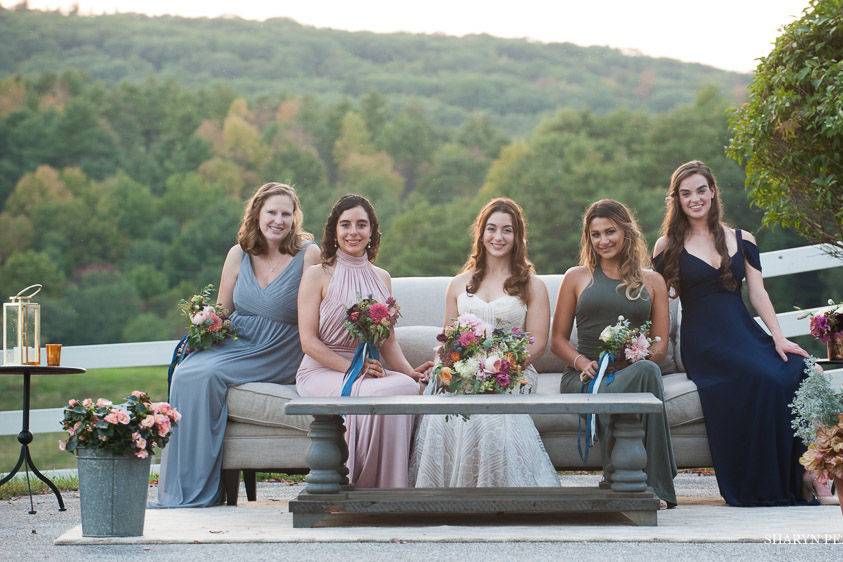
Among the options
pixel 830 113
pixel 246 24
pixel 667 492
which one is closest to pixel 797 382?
pixel 667 492

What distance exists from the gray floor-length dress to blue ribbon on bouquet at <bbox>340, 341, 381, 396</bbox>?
0.54 m

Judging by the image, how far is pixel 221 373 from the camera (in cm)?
592

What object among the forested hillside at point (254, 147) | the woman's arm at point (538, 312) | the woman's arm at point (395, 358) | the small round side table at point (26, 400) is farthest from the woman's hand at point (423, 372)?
the forested hillside at point (254, 147)

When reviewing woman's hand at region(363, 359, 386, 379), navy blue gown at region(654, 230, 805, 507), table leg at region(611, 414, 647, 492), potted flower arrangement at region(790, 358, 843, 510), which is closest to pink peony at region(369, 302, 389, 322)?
woman's hand at region(363, 359, 386, 379)

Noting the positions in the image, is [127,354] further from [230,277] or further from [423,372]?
[423,372]

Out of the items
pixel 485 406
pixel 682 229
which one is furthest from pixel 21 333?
pixel 682 229

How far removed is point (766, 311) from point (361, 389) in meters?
2.12

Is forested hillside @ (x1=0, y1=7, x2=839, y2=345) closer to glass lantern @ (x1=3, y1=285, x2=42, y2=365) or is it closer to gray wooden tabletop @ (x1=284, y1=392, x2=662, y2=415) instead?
glass lantern @ (x1=3, y1=285, x2=42, y2=365)

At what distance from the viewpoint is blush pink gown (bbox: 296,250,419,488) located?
565 centimetres

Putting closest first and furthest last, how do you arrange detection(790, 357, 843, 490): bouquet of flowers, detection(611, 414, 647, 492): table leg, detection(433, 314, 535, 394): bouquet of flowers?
detection(790, 357, 843, 490): bouquet of flowers, detection(611, 414, 647, 492): table leg, detection(433, 314, 535, 394): bouquet of flowers

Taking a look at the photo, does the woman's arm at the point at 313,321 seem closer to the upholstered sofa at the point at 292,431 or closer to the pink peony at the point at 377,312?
the upholstered sofa at the point at 292,431

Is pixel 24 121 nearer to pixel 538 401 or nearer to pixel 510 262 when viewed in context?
pixel 510 262

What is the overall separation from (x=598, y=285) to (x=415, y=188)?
16.1 meters

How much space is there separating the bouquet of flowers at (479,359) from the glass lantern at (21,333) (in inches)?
90.9
